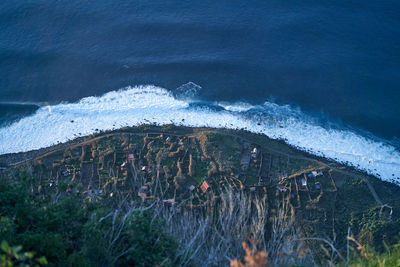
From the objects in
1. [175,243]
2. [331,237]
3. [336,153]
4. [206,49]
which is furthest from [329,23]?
[175,243]

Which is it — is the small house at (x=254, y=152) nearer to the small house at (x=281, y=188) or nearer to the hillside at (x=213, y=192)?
the hillside at (x=213, y=192)

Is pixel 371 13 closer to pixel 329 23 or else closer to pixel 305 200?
pixel 329 23

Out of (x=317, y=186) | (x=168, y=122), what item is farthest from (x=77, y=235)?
(x=317, y=186)

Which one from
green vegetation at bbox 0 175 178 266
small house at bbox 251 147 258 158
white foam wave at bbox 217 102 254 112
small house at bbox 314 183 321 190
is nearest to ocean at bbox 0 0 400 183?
white foam wave at bbox 217 102 254 112

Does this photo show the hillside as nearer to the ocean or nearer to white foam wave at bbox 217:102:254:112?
the ocean

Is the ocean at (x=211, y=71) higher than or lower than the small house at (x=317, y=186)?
higher

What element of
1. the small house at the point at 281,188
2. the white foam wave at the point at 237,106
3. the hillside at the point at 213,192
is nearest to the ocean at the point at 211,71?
the white foam wave at the point at 237,106
